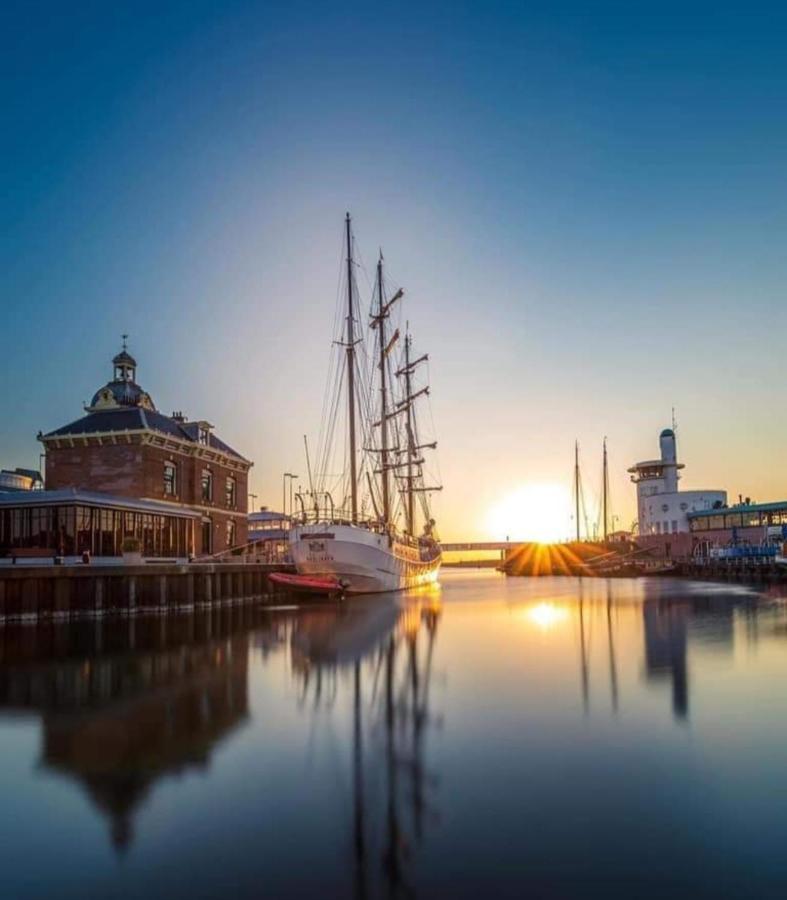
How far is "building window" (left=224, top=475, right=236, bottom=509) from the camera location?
206 feet

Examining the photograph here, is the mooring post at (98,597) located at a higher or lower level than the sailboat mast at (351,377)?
lower

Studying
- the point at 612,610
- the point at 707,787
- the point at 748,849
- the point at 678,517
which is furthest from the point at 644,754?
the point at 678,517

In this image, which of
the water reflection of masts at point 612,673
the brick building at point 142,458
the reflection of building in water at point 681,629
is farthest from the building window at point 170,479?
the water reflection of masts at point 612,673

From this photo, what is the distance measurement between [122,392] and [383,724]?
159 ft

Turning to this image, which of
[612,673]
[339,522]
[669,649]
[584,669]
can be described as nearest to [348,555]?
[339,522]

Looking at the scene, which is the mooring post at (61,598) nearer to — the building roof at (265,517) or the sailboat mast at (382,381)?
the sailboat mast at (382,381)

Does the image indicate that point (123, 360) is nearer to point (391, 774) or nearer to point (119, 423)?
point (119, 423)

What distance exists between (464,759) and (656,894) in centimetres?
495

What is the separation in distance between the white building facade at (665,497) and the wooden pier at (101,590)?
228 ft

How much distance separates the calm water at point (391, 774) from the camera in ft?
24.3

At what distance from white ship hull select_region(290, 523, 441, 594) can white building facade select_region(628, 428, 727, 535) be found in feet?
164

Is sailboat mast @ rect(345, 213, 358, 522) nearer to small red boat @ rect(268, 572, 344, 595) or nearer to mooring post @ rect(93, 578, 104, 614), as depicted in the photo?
small red boat @ rect(268, 572, 344, 595)

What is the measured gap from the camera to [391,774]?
10703 millimetres

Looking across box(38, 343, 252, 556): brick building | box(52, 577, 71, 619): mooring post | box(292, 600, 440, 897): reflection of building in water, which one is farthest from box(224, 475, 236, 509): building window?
box(292, 600, 440, 897): reflection of building in water
